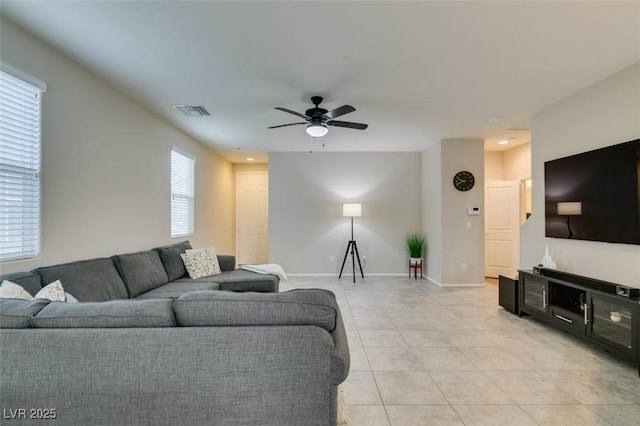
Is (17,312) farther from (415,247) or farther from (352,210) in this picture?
(415,247)

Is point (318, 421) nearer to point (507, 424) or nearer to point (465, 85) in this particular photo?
point (507, 424)

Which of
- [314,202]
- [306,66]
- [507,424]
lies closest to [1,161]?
[306,66]

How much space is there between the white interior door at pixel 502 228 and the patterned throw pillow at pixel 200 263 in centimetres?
528

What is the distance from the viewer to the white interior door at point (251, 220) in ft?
25.0

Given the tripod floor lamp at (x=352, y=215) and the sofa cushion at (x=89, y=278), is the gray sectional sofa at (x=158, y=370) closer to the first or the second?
the sofa cushion at (x=89, y=278)

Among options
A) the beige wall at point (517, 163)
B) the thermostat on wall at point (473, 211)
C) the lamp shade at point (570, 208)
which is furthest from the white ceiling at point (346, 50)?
the beige wall at point (517, 163)

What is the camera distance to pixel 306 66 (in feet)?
8.96

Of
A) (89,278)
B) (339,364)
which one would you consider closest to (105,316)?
(339,364)

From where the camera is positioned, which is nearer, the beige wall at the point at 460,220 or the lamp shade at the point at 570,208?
the lamp shade at the point at 570,208

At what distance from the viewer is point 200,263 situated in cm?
403

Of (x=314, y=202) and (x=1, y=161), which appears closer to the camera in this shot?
(x=1, y=161)

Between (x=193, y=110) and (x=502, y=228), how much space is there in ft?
19.4

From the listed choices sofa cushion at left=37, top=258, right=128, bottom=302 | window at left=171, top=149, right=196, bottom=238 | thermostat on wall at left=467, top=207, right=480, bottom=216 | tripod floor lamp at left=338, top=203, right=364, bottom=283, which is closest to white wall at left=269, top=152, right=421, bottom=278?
tripod floor lamp at left=338, top=203, right=364, bottom=283

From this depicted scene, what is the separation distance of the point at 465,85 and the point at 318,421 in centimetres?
323
